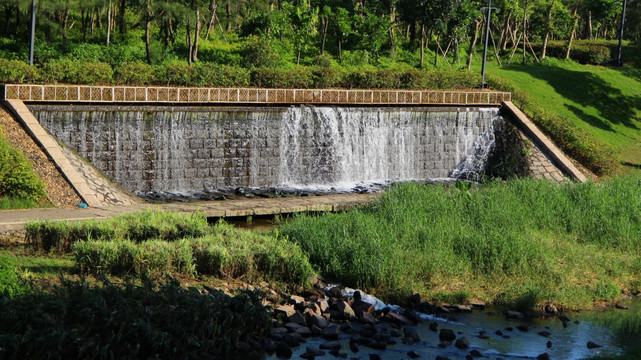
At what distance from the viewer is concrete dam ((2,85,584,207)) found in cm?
2067

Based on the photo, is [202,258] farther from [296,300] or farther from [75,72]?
[75,72]

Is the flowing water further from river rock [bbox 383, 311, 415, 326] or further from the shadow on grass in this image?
the shadow on grass

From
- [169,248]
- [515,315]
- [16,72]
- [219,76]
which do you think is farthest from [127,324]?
[219,76]

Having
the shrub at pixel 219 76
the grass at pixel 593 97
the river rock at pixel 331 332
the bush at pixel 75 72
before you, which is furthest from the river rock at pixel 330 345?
the grass at pixel 593 97

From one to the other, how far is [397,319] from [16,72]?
48.1ft

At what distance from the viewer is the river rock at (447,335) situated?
10.4 meters

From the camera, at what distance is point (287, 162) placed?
24.2 metres

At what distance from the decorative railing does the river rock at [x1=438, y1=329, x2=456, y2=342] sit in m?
13.7

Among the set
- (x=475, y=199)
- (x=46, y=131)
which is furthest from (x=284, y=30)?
(x=475, y=199)

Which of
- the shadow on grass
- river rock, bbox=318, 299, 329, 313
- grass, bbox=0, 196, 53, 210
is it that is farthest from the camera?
the shadow on grass

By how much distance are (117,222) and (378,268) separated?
466 centimetres

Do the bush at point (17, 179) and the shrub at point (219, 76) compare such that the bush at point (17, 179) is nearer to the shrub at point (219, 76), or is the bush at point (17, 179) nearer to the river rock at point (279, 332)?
the shrub at point (219, 76)

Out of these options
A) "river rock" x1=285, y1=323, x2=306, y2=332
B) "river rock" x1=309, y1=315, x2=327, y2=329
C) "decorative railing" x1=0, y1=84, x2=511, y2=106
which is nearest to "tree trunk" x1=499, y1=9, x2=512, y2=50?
"decorative railing" x1=0, y1=84, x2=511, y2=106

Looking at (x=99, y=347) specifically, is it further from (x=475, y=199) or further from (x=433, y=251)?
(x=475, y=199)
